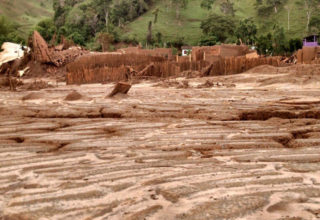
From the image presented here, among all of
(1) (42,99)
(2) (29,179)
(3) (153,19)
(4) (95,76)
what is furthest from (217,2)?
(2) (29,179)

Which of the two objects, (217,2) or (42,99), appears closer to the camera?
(42,99)

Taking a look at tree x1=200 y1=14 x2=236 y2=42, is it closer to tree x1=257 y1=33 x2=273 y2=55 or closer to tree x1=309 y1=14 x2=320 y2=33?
tree x1=309 y1=14 x2=320 y2=33

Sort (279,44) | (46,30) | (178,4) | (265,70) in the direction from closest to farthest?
(265,70) → (279,44) → (46,30) → (178,4)

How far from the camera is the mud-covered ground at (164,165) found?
1576 mm

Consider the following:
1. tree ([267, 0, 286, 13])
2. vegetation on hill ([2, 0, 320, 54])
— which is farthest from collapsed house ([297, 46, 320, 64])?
tree ([267, 0, 286, 13])

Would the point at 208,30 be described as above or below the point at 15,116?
above

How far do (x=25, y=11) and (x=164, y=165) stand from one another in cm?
7341

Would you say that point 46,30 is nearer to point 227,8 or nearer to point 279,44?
point 279,44

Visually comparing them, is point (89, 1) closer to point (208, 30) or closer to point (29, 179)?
point (208, 30)

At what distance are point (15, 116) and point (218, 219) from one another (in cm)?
367

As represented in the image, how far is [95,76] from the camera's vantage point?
12.1 metres

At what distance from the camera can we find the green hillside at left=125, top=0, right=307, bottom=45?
49000 millimetres

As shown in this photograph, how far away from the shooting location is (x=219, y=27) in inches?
1882

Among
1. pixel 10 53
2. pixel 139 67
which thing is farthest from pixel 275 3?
pixel 139 67
